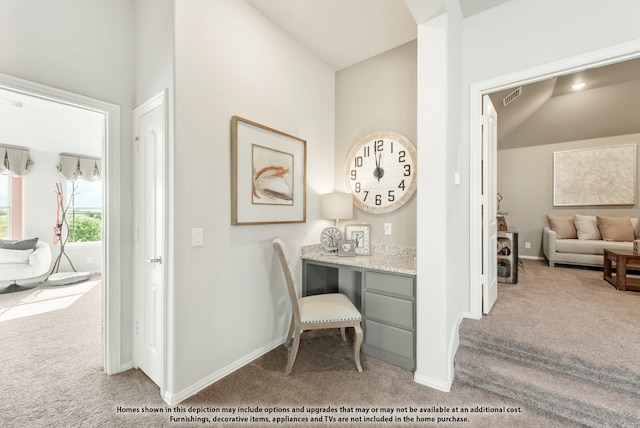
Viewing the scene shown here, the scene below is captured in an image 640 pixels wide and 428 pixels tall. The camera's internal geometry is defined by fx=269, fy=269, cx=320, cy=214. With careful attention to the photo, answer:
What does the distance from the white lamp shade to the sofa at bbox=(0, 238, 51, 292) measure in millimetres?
4831

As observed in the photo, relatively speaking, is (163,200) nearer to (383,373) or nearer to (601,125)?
(383,373)

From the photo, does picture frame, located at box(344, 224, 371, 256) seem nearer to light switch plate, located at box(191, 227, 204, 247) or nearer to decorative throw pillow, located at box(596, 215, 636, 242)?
light switch plate, located at box(191, 227, 204, 247)

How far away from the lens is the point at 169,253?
5.71 ft

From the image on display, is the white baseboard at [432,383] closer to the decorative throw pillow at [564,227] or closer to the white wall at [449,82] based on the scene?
the white wall at [449,82]

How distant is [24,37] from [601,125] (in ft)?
24.5

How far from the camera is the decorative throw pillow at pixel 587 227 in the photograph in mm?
4680

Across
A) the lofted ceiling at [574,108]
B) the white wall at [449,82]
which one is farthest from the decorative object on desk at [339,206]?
the lofted ceiling at [574,108]

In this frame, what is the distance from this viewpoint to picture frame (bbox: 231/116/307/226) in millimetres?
2113

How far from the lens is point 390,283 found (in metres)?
2.17

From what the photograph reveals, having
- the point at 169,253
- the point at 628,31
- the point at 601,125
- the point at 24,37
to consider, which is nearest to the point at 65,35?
the point at 24,37

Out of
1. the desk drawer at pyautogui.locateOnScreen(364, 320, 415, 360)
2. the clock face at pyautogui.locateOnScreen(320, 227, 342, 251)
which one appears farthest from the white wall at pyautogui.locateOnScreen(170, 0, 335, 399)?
the desk drawer at pyautogui.locateOnScreen(364, 320, 415, 360)

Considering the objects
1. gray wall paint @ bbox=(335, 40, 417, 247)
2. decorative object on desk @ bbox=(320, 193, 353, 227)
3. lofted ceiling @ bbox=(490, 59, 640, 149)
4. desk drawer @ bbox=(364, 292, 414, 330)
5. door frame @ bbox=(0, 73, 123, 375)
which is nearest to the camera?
door frame @ bbox=(0, 73, 123, 375)

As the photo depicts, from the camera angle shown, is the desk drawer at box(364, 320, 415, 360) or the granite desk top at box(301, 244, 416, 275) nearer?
the desk drawer at box(364, 320, 415, 360)

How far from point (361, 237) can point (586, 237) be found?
4.63 meters
